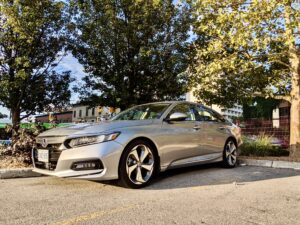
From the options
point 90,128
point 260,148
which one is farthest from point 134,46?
point 90,128

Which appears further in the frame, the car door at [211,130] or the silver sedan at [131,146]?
the car door at [211,130]

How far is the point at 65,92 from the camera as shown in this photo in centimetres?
1320

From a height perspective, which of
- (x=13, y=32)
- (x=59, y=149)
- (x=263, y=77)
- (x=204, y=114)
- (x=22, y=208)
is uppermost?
(x=13, y=32)

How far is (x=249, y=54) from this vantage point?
36.0ft

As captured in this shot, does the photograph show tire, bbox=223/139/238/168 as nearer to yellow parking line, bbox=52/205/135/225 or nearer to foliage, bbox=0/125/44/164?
yellow parking line, bbox=52/205/135/225

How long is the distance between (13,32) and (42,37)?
2.95 feet

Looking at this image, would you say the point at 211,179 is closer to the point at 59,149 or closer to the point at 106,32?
the point at 59,149

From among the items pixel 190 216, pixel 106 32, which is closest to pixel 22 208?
pixel 190 216

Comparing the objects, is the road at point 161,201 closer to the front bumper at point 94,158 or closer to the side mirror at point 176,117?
the front bumper at point 94,158

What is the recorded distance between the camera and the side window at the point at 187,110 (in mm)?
6862

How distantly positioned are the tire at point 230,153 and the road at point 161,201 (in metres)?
0.96

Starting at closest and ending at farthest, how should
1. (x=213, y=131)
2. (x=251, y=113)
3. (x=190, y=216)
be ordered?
(x=190, y=216), (x=213, y=131), (x=251, y=113)

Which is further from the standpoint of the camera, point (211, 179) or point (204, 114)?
point (204, 114)

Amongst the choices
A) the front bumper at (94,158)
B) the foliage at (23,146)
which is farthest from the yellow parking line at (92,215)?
the foliage at (23,146)
